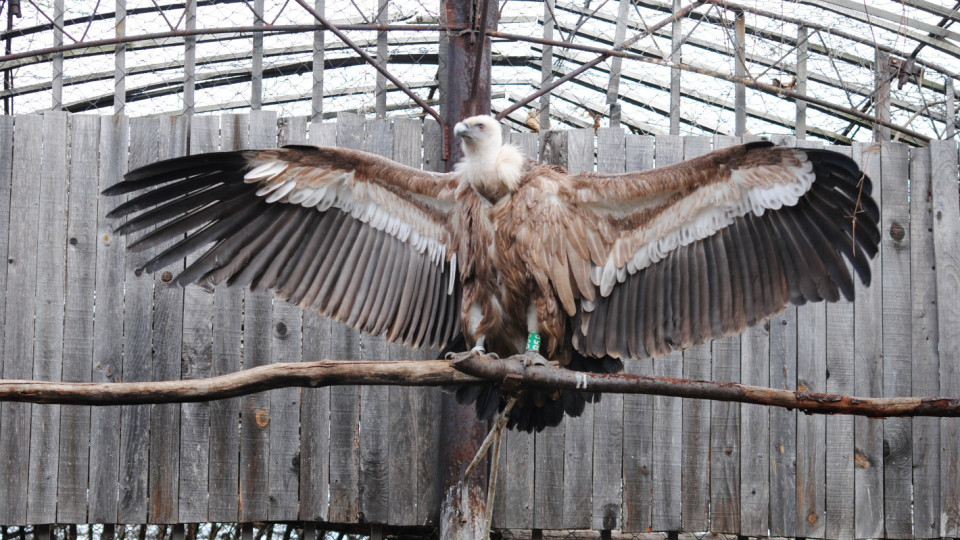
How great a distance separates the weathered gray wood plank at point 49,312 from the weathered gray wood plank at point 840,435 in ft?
11.1

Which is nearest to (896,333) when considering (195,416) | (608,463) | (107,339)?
(608,463)

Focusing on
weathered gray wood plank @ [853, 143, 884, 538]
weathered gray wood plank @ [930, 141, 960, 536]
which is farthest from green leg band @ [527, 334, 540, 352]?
weathered gray wood plank @ [930, 141, 960, 536]

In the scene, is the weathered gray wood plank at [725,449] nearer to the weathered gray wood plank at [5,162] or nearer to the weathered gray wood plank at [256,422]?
the weathered gray wood plank at [256,422]

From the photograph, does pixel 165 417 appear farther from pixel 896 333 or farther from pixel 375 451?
pixel 896 333

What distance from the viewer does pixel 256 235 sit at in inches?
142

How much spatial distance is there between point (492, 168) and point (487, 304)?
53 cm

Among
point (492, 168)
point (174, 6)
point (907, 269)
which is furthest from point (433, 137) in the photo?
point (907, 269)

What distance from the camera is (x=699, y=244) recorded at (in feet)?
11.3

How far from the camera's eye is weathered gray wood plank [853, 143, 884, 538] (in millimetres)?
3951

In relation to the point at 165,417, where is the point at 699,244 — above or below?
above

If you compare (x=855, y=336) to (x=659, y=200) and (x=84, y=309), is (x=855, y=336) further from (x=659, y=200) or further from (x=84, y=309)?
(x=84, y=309)

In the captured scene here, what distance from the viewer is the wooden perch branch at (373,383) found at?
248 cm

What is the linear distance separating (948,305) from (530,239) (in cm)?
204

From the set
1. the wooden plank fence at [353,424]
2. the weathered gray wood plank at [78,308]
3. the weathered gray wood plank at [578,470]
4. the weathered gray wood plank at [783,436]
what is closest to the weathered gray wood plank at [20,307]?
the wooden plank fence at [353,424]
